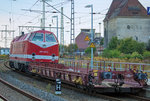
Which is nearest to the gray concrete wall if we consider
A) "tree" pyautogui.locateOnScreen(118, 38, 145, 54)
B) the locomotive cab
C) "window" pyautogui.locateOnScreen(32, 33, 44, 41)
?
"tree" pyautogui.locateOnScreen(118, 38, 145, 54)

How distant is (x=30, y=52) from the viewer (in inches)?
746

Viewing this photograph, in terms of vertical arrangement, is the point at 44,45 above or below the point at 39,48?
above

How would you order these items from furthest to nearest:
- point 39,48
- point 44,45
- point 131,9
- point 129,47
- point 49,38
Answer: point 131,9, point 129,47, point 49,38, point 44,45, point 39,48

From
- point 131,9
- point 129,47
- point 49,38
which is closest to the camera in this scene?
point 49,38

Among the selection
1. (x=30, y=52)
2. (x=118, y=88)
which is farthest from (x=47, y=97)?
(x=30, y=52)

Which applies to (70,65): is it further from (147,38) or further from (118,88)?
(147,38)

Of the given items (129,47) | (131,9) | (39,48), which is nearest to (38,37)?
(39,48)

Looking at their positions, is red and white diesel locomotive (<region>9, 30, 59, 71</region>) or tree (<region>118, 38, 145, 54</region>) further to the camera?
tree (<region>118, 38, 145, 54</region>)

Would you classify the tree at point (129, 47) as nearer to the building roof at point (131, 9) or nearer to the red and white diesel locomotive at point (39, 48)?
the building roof at point (131, 9)

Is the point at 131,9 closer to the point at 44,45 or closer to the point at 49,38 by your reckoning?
the point at 49,38

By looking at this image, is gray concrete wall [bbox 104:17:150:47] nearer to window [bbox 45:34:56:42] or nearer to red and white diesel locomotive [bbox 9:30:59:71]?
window [bbox 45:34:56:42]

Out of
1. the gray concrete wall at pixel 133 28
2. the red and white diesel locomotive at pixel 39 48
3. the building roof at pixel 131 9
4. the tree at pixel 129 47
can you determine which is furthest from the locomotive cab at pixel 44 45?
the building roof at pixel 131 9

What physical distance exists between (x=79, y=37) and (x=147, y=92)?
323 feet

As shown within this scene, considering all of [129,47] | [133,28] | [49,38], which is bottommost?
[49,38]
